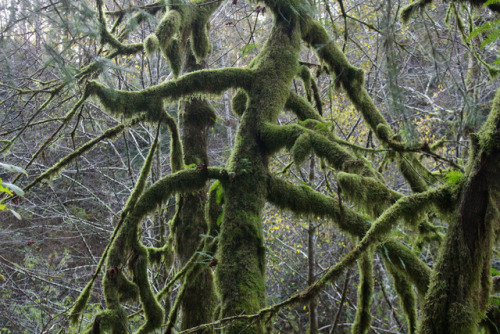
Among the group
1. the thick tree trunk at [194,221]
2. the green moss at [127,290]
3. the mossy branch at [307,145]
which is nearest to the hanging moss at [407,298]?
the mossy branch at [307,145]

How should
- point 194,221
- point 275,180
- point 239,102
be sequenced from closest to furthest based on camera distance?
point 275,180
point 239,102
point 194,221


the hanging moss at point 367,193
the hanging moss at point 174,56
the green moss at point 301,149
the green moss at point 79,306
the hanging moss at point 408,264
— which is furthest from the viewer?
the hanging moss at point 174,56

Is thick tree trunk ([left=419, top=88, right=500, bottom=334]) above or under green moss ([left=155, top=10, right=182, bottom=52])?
under

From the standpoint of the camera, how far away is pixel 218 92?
11.5ft

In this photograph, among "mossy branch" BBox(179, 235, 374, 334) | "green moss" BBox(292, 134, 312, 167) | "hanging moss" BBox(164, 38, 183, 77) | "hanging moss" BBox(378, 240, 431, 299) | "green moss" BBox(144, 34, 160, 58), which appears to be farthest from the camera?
"hanging moss" BBox(164, 38, 183, 77)

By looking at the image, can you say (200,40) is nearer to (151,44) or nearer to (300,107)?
(151,44)

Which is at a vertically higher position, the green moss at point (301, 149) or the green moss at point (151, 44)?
the green moss at point (151, 44)

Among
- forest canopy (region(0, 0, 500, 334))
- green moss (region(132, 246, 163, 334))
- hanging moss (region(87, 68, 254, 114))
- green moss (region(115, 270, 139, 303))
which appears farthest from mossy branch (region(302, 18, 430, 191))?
green moss (region(115, 270, 139, 303))

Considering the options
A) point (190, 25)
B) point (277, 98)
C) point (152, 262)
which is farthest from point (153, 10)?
point (152, 262)

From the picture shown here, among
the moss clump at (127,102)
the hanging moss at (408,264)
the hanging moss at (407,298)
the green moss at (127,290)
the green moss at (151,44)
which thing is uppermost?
the green moss at (151,44)

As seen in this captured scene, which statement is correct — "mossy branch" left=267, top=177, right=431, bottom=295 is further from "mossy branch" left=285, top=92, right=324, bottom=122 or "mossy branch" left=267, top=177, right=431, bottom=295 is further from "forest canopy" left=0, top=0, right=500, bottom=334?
"mossy branch" left=285, top=92, right=324, bottom=122

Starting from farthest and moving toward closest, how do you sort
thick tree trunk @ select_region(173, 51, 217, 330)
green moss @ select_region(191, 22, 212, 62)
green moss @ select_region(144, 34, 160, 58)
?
1. green moss @ select_region(191, 22, 212, 62)
2. thick tree trunk @ select_region(173, 51, 217, 330)
3. green moss @ select_region(144, 34, 160, 58)

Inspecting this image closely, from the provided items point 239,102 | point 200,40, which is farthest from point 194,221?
point 200,40

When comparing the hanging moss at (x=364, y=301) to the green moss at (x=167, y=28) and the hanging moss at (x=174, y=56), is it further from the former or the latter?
the green moss at (x=167, y=28)
